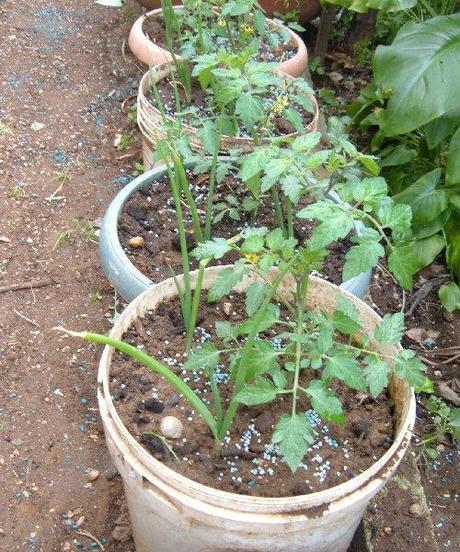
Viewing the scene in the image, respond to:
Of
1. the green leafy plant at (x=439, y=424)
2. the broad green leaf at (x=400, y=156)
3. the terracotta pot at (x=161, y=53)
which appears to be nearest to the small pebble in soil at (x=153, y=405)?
the green leafy plant at (x=439, y=424)

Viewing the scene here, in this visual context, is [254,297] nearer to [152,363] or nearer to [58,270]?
[152,363]

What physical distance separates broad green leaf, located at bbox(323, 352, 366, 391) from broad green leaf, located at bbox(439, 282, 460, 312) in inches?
46.0

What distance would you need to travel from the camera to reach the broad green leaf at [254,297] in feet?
4.07

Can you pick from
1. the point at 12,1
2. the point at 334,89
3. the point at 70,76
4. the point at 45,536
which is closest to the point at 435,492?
the point at 45,536

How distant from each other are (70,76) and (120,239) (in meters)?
1.49

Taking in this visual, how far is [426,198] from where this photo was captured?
2227mm

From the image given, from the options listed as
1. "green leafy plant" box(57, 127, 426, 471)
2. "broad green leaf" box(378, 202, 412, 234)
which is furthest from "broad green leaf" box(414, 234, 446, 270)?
"broad green leaf" box(378, 202, 412, 234)

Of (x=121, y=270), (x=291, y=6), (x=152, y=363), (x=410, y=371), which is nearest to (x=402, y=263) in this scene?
(x=410, y=371)

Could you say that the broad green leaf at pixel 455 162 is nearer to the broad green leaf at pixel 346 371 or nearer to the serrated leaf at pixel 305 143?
the serrated leaf at pixel 305 143

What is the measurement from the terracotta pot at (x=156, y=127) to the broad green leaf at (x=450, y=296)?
647 mm

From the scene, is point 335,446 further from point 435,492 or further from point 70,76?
point 70,76

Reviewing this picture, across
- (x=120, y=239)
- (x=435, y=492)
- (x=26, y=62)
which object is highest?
(x=120, y=239)

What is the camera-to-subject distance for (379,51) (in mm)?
2201

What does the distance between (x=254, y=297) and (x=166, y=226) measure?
0.63 metres
